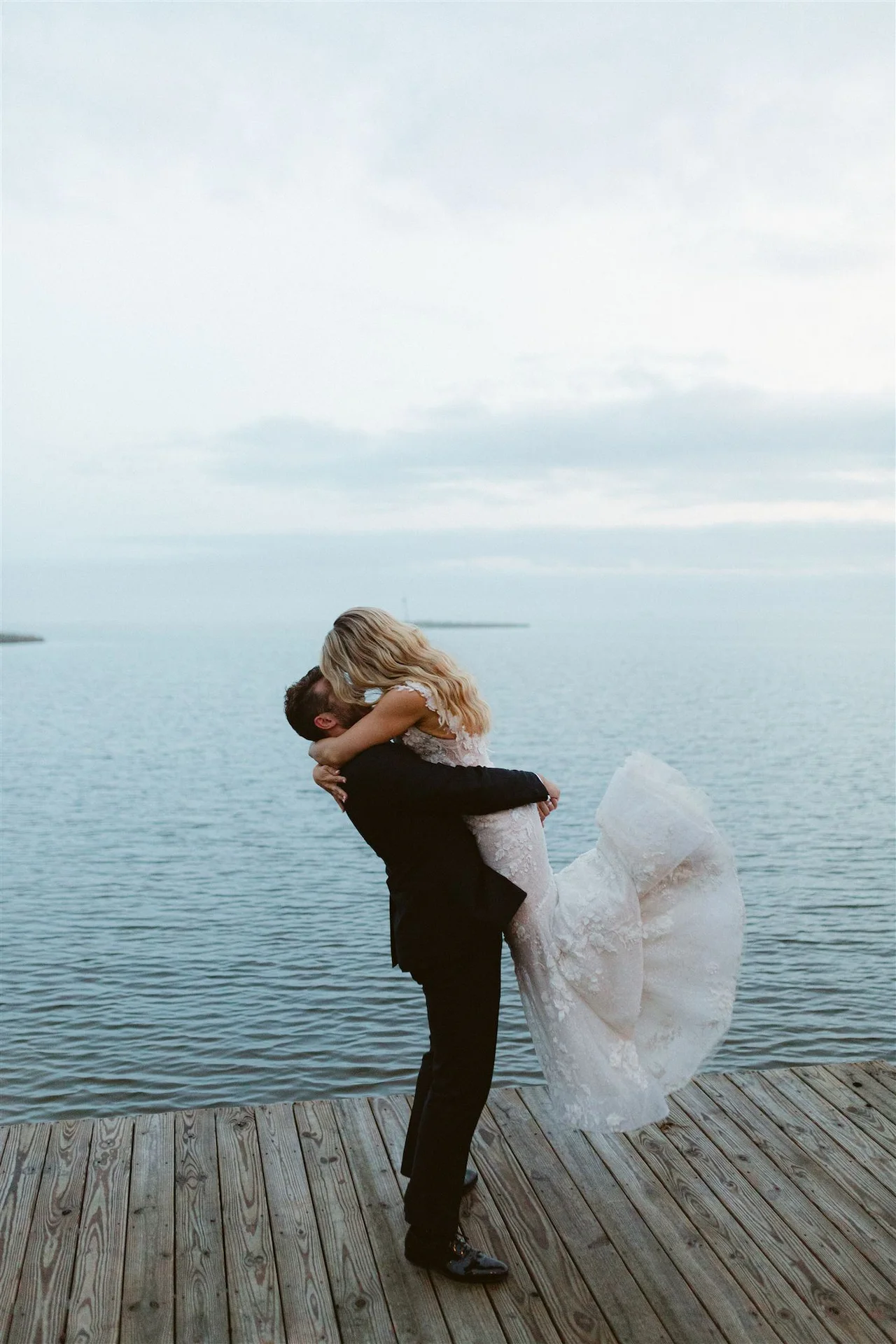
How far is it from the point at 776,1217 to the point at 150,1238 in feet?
6.53

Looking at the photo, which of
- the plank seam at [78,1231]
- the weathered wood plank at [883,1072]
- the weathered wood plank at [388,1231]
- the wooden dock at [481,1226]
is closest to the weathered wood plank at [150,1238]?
the wooden dock at [481,1226]

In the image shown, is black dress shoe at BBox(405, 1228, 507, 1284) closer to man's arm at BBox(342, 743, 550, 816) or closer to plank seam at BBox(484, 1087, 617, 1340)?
plank seam at BBox(484, 1087, 617, 1340)

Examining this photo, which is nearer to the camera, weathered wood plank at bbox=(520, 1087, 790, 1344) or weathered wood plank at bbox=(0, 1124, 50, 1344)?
weathered wood plank at bbox=(520, 1087, 790, 1344)


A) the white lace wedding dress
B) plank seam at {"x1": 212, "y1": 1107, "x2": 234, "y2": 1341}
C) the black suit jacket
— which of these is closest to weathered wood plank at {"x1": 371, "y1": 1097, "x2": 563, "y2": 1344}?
the white lace wedding dress

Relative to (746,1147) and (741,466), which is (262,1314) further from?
(741,466)

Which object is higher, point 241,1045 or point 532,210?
point 532,210

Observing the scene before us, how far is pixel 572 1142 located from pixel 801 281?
80261mm

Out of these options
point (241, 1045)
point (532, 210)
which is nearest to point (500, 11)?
point (241, 1045)

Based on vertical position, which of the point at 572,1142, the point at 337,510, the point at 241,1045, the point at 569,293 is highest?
the point at 569,293

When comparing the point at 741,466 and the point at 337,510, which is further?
the point at 337,510

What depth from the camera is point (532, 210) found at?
6369 centimetres

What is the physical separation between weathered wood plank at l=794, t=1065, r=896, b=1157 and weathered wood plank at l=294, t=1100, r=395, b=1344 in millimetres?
1954

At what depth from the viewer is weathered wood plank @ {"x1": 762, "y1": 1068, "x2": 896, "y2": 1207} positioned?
12.8 ft

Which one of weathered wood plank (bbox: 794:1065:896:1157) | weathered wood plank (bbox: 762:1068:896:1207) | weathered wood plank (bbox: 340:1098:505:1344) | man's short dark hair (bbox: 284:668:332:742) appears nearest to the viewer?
weathered wood plank (bbox: 340:1098:505:1344)
